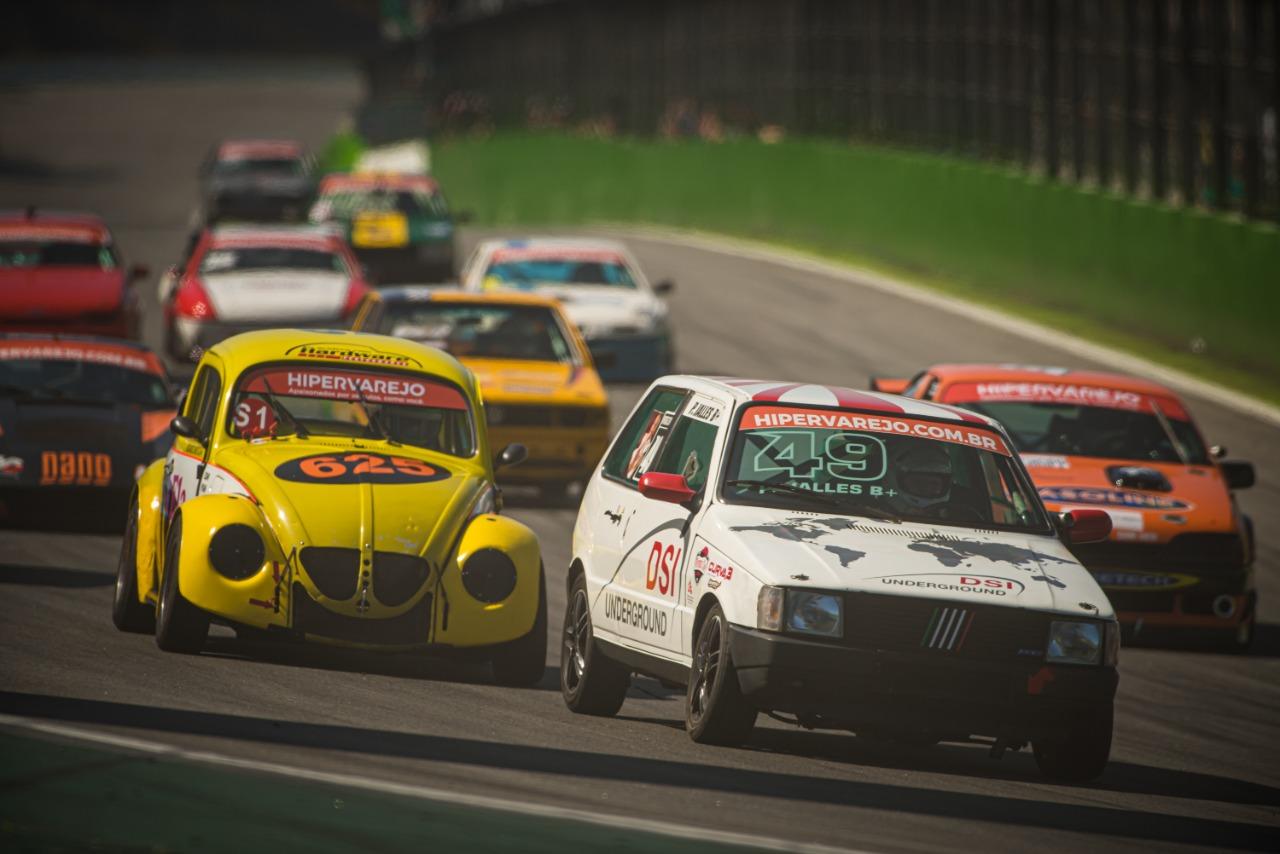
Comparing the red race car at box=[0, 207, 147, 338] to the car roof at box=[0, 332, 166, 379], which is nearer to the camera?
the car roof at box=[0, 332, 166, 379]

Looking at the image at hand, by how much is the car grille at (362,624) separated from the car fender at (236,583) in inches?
2.8

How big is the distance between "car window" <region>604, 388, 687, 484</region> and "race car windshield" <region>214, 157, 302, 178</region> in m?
35.8

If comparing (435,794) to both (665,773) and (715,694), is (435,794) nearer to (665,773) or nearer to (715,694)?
(665,773)

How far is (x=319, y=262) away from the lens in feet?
80.8

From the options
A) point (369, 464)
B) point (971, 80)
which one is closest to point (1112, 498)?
point (369, 464)

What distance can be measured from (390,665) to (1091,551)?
15.0ft

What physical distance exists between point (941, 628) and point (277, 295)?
15301 mm

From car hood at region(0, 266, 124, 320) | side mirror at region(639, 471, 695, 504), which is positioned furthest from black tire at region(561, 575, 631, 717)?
car hood at region(0, 266, 124, 320)

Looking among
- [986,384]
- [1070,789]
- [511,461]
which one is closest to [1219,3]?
[986,384]

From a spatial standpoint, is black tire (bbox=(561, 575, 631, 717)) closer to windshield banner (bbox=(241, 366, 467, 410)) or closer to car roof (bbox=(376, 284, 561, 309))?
windshield banner (bbox=(241, 366, 467, 410))

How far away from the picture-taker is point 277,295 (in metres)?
23.5

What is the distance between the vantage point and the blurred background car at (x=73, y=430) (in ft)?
52.0

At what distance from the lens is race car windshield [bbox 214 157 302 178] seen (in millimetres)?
46219

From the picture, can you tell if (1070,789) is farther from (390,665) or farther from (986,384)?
(986,384)
